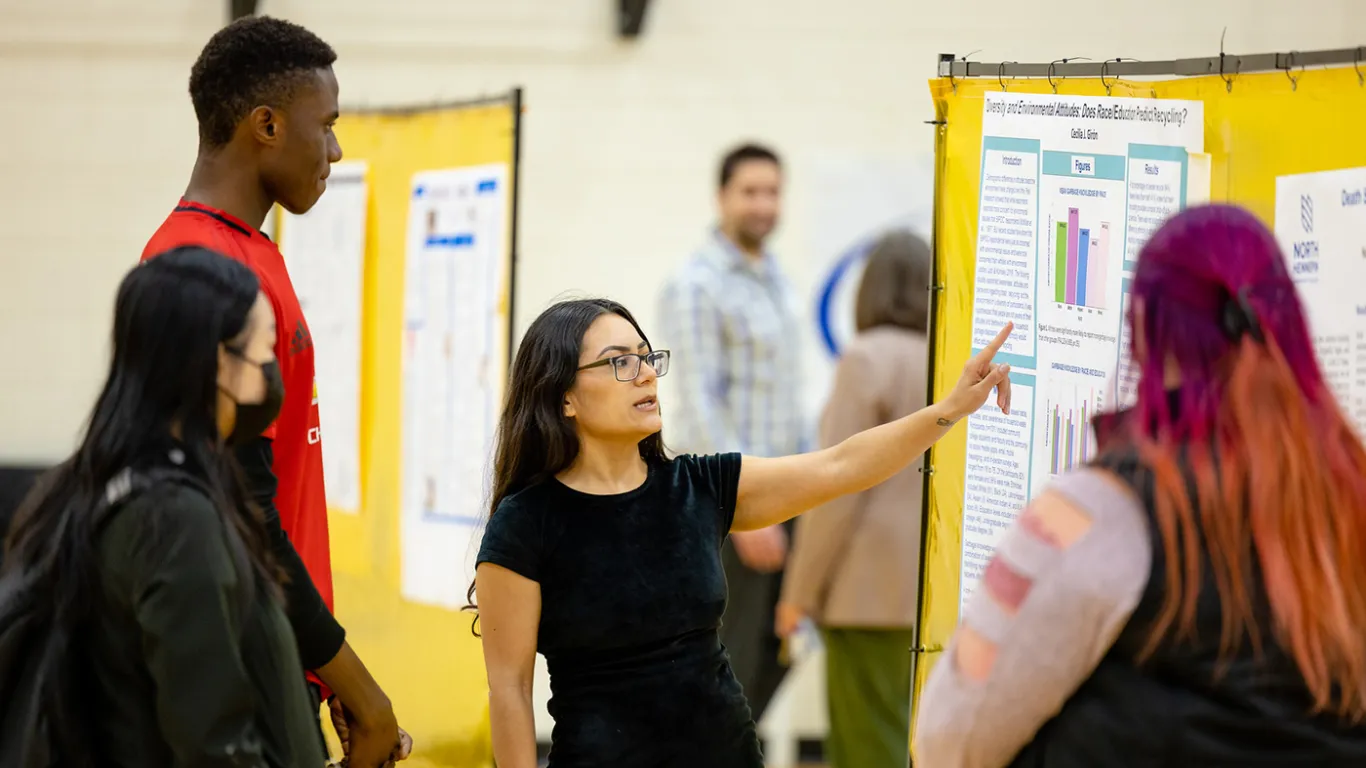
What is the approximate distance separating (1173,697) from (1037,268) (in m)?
1.07

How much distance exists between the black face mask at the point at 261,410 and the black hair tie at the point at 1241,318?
3.38ft

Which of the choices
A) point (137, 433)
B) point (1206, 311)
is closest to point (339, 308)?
point (137, 433)

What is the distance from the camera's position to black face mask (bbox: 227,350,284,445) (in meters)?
1.68

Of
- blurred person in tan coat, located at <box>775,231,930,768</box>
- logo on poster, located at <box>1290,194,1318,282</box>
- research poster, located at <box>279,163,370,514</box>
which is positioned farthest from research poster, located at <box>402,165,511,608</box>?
logo on poster, located at <box>1290,194,1318,282</box>

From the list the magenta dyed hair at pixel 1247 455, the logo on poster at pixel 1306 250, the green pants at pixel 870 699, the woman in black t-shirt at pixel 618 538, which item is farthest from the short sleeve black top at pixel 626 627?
the green pants at pixel 870 699

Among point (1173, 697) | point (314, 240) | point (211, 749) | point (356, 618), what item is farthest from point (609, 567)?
point (314, 240)

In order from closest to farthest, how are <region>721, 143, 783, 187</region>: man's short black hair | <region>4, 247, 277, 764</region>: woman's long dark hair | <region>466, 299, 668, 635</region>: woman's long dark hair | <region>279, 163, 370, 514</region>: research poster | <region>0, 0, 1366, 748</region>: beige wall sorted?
<region>4, 247, 277, 764</region>: woman's long dark hair → <region>466, 299, 668, 635</region>: woman's long dark hair → <region>279, 163, 370, 514</region>: research poster → <region>721, 143, 783, 187</region>: man's short black hair → <region>0, 0, 1366, 748</region>: beige wall

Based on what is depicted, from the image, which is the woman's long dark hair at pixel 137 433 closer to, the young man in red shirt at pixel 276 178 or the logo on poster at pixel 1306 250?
the young man in red shirt at pixel 276 178

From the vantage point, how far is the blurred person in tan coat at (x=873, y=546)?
4094 millimetres

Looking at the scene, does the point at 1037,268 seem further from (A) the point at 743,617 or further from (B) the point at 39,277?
(B) the point at 39,277

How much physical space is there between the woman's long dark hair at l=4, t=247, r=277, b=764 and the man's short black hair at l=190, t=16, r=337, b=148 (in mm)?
588

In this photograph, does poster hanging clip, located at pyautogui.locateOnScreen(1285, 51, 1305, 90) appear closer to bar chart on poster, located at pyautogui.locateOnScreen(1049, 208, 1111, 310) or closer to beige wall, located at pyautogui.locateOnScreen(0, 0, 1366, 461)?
bar chart on poster, located at pyautogui.locateOnScreen(1049, 208, 1111, 310)

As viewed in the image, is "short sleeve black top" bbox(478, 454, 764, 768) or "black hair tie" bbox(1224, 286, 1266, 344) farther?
"short sleeve black top" bbox(478, 454, 764, 768)

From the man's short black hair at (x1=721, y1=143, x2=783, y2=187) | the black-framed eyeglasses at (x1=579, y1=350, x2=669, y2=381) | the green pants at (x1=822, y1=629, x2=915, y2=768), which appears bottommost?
the green pants at (x1=822, y1=629, x2=915, y2=768)
